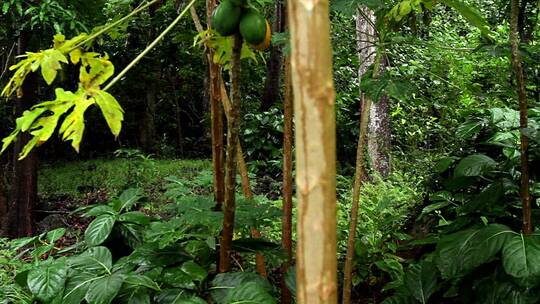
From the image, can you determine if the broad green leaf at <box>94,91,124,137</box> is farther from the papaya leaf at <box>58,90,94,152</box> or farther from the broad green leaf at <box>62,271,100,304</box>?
the broad green leaf at <box>62,271,100,304</box>

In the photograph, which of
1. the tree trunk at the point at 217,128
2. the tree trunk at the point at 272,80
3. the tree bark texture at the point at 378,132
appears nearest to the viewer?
the tree trunk at the point at 217,128

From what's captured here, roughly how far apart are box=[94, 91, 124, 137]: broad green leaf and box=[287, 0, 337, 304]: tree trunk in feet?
1.77

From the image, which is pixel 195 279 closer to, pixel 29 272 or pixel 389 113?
pixel 29 272

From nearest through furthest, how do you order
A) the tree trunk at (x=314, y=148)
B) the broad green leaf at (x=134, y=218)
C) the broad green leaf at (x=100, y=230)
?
the tree trunk at (x=314, y=148)
the broad green leaf at (x=100, y=230)
the broad green leaf at (x=134, y=218)

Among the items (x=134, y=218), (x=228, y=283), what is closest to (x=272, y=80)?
(x=134, y=218)

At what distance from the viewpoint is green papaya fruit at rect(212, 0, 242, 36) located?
1.15 metres

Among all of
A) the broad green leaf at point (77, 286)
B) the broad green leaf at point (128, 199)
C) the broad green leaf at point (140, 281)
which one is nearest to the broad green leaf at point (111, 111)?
the broad green leaf at point (140, 281)

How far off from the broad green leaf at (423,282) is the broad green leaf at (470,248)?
20 centimetres

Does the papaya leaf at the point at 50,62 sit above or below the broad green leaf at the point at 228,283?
above

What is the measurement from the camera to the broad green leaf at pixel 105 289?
1572mm

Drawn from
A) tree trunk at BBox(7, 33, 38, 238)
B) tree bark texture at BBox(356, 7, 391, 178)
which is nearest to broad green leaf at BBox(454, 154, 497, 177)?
tree bark texture at BBox(356, 7, 391, 178)

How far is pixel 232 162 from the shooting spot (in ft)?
4.71

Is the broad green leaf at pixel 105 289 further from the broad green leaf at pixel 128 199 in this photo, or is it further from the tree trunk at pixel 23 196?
the tree trunk at pixel 23 196

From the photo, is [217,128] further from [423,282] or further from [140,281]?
[423,282]
